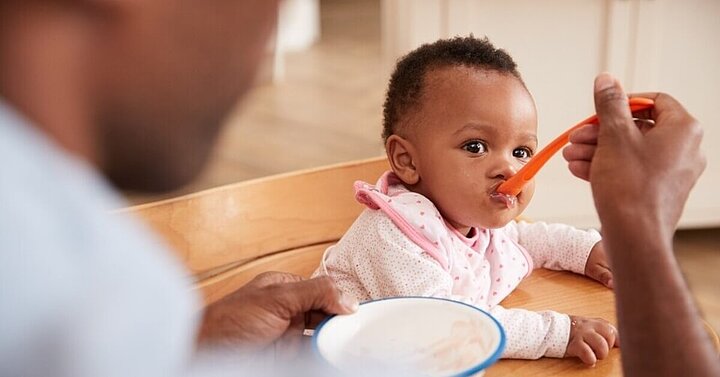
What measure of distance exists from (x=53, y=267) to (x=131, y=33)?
0.11 meters

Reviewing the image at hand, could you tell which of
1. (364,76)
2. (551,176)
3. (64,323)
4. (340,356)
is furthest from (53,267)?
(364,76)

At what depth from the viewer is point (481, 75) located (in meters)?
1.15

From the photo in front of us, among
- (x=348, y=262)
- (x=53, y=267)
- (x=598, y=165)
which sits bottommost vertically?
(x=348, y=262)

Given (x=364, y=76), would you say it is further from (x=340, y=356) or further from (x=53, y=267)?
(x=53, y=267)

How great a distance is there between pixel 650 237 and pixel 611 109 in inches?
6.0

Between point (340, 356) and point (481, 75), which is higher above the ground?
point (481, 75)

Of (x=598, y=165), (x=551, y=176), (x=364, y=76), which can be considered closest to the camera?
(x=598, y=165)

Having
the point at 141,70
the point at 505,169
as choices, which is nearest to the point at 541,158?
the point at 505,169

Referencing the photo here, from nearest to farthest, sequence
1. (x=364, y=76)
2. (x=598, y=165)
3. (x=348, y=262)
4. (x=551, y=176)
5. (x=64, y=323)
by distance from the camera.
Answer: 1. (x=64, y=323)
2. (x=598, y=165)
3. (x=348, y=262)
4. (x=551, y=176)
5. (x=364, y=76)

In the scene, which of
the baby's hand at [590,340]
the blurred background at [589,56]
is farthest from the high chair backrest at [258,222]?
the blurred background at [589,56]

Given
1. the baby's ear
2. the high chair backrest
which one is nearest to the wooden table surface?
the baby's ear

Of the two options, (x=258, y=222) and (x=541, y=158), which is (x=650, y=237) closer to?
(x=541, y=158)

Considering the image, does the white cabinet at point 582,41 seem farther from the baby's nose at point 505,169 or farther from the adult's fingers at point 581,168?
the adult's fingers at point 581,168

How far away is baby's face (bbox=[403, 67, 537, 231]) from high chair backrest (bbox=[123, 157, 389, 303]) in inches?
10.3
